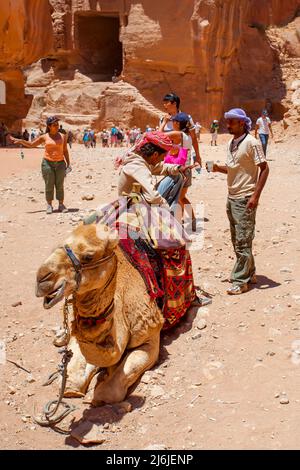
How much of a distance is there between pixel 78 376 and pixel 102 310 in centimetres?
74

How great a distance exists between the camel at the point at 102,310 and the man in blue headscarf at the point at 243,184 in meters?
1.30

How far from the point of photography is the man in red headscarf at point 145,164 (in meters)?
4.44

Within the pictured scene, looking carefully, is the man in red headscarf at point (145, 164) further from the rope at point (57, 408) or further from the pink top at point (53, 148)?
the pink top at point (53, 148)

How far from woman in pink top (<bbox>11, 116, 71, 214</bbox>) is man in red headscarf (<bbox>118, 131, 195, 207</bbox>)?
4.46 m

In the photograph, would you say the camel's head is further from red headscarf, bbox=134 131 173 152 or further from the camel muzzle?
red headscarf, bbox=134 131 173 152

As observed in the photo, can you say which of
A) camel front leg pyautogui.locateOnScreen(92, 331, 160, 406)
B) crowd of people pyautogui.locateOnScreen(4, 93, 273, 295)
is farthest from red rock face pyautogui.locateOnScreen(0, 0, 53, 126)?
camel front leg pyautogui.locateOnScreen(92, 331, 160, 406)

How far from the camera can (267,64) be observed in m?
29.0

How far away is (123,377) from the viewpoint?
3678 mm

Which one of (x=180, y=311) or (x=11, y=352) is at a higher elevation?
(x=180, y=311)

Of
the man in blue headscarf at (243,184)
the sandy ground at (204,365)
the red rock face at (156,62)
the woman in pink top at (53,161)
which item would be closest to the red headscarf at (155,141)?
the man in blue headscarf at (243,184)

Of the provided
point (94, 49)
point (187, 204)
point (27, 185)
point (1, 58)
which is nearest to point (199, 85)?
point (94, 49)

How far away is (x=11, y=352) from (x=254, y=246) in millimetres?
3311

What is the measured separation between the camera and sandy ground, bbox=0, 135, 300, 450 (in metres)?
3.30

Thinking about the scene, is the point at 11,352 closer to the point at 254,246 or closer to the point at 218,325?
the point at 218,325
